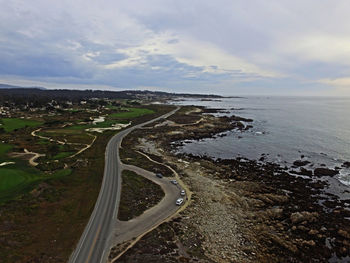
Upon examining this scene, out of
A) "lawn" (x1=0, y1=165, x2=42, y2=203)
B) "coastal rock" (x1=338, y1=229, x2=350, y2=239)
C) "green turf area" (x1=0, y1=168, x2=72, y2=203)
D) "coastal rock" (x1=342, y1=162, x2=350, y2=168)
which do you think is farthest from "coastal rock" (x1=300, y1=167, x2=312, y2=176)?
"lawn" (x1=0, y1=165, x2=42, y2=203)

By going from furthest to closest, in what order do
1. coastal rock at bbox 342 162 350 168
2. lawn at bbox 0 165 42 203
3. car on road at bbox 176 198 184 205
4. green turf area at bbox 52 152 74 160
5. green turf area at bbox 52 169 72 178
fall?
1. coastal rock at bbox 342 162 350 168
2. green turf area at bbox 52 152 74 160
3. green turf area at bbox 52 169 72 178
4. lawn at bbox 0 165 42 203
5. car on road at bbox 176 198 184 205

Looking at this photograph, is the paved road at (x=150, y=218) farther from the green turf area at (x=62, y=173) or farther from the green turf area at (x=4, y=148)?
the green turf area at (x=4, y=148)

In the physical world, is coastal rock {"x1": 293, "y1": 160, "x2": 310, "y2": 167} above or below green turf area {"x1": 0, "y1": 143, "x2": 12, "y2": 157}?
above

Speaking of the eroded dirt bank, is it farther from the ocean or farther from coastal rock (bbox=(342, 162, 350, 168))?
coastal rock (bbox=(342, 162, 350, 168))

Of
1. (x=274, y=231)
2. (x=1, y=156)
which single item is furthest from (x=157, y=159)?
(x=1, y=156)

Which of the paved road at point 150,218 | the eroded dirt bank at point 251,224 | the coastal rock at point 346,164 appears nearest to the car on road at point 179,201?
the paved road at point 150,218

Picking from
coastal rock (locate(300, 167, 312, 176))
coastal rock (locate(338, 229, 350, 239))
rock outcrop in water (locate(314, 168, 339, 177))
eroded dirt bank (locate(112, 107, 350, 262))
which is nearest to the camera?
eroded dirt bank (locate(112, 107, 350, 262))

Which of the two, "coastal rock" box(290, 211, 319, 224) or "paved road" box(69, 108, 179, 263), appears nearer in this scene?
"paved road" box(69, 108, 179, 263)

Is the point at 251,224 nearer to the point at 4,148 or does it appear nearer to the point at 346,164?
the point at 346,164
